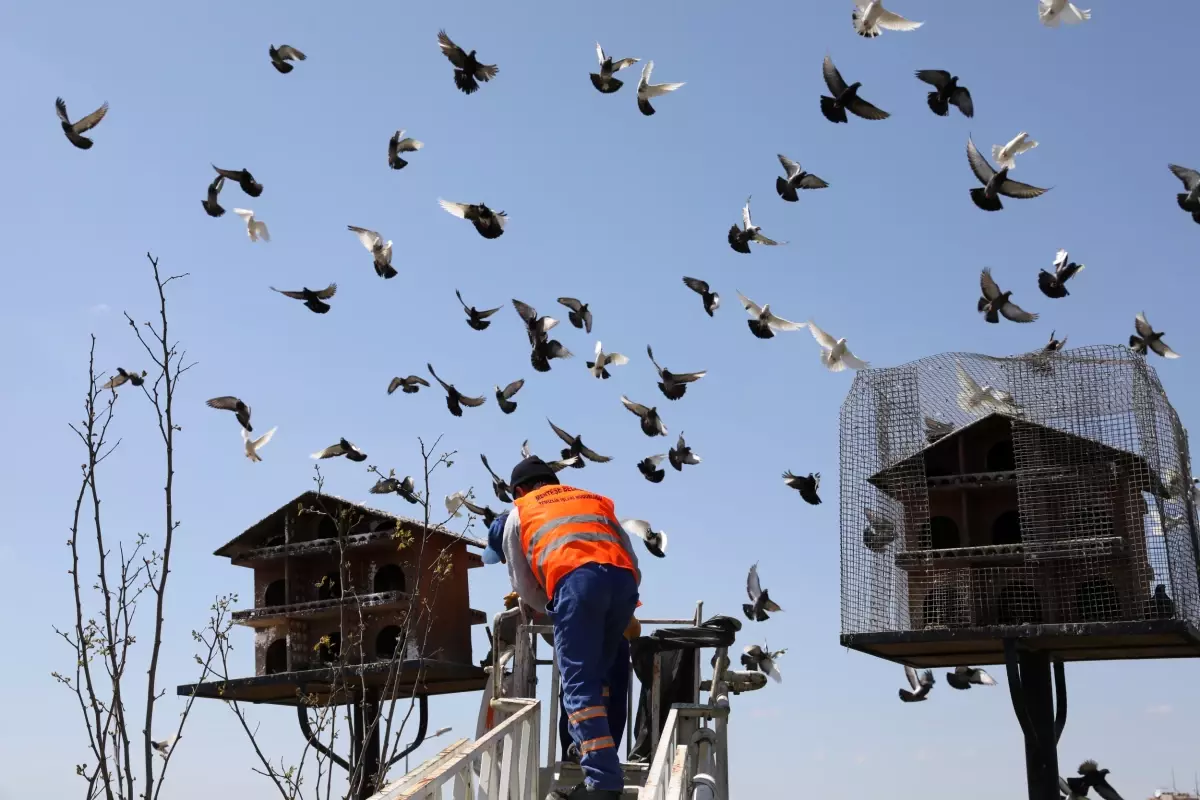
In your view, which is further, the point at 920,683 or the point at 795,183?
the point at 920,683

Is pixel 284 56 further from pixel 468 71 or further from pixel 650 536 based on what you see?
pixel 650 536

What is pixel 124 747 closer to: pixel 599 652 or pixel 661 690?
pixel 599 652

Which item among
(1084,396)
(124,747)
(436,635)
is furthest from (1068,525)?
(124,747)

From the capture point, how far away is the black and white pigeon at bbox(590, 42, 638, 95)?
11.9 meters

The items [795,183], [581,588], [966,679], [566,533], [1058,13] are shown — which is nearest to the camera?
[581,588]

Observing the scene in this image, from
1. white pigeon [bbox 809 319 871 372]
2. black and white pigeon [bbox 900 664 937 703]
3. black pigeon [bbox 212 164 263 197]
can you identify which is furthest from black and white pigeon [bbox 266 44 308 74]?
black and white pigeon [bbox 900 664 937 703]

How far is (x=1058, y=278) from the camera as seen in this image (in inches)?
522

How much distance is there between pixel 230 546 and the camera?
52.5 feet

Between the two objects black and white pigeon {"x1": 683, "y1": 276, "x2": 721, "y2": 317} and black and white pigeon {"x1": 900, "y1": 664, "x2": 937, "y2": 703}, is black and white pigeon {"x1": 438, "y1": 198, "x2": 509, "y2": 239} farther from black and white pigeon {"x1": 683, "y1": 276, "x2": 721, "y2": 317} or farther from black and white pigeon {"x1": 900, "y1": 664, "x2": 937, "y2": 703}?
black and white pigeon {"x1": 900, "y1": 664, "x2": 937, "y2": 703}

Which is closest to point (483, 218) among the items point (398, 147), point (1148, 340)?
point (398, 147)

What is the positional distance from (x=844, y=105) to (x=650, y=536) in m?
4.41

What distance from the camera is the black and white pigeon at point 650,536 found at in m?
13.7

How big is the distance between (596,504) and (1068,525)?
785 centimetres

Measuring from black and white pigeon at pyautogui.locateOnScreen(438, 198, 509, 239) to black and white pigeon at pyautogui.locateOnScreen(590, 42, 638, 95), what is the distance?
55.6 inches
